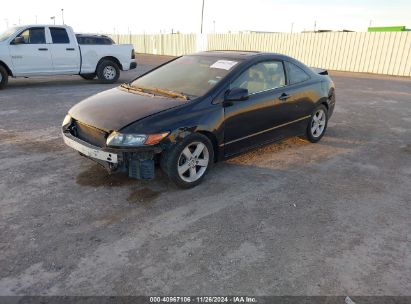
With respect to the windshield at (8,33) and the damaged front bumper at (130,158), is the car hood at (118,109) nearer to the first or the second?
the damaged front bumper at (130,158)

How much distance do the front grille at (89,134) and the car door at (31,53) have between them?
25.9 ft

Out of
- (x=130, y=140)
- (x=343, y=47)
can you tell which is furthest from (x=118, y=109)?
(x=343, y=47)

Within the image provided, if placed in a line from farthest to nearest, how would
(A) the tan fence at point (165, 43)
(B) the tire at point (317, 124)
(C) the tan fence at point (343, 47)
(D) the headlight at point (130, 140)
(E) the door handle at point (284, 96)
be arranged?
1. (A) the tan fence at point (165, 43)
2. (C) the tan fence at point (343, 47)
3. (B) the tire at point (317, 124)
4. (E) the door handle at point (284, 96)
5. (D) the headlight at point (130, 140)

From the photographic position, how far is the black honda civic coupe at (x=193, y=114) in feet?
12.4

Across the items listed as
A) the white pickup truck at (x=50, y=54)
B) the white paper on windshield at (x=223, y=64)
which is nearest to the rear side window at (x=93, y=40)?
the white pickup truck at (x=50, y=54)

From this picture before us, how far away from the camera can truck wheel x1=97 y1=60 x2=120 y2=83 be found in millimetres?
12570

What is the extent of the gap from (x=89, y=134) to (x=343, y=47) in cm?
2100

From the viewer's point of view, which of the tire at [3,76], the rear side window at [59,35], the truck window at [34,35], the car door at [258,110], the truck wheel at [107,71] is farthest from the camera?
the truck wheel at [107,71]

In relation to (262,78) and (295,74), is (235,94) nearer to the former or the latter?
(262,78)

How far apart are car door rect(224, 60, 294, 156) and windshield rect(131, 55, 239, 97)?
297 millimetres

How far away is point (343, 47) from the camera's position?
70.6 feet

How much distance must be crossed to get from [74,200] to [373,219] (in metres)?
3.19

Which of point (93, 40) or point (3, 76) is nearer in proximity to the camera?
point (3, 76)

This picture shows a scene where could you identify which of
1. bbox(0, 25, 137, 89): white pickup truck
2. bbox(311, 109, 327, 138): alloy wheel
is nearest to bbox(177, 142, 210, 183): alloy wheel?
bbox(311, 109, 327, 138): alloy wheel
